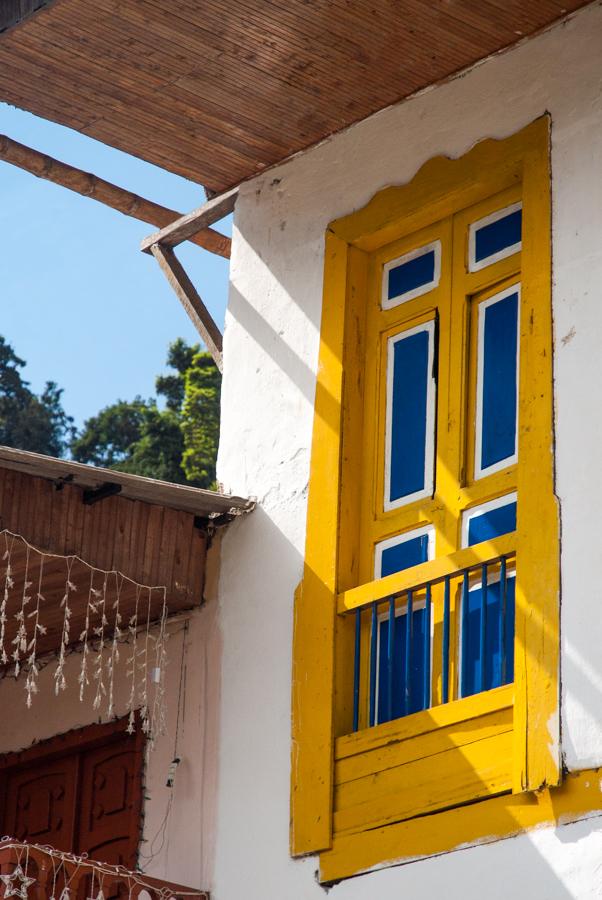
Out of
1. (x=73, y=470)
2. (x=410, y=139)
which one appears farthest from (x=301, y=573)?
(x=410, y=139)

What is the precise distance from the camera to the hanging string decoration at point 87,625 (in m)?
9.31

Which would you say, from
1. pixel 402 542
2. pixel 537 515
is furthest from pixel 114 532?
pixel 537 515

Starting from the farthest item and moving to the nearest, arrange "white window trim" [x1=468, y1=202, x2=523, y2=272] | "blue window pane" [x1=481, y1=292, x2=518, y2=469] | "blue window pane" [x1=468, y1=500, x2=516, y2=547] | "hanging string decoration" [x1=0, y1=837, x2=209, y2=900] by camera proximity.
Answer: "white window trim" [x1=468, y1=202, x2=523, y2=272]
"blue window pane" [x1=481, y1=292, x2=518, y2=469]
"blue window pane" [x1=468, y1=500, x2=516, y2=547]
"hanging string decoration" [x1=0, y1=837, x2=209, y2=900]

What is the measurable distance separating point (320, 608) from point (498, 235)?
2073 mm

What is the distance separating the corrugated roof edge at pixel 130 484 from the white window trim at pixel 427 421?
856 mm

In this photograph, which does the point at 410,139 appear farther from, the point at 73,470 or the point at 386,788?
the point at 386,788

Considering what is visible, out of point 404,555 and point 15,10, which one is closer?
point 404,555

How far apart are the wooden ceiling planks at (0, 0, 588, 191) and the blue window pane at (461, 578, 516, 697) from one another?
9.27 feet

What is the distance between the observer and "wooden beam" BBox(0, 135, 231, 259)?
10812mm

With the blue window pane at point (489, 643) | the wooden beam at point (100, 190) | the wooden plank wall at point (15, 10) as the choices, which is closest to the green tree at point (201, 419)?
the wooden beam at point (100, 190)

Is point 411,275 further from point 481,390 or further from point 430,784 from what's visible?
point 430,784

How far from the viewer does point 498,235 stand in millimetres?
9336

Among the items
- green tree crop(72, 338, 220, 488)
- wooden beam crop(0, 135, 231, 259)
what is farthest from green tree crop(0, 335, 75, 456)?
wooden beam crop(0, 135, 231, 259)

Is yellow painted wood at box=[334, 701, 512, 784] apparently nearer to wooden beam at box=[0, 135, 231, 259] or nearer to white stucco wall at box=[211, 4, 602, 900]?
white stucco wall at box=[211, 4, 602, 900]
